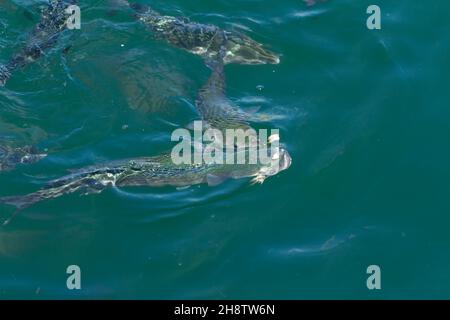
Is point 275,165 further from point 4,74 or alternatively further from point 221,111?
point 4,74

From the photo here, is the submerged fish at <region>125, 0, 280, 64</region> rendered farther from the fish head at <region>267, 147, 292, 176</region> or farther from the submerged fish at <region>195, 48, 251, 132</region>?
the fish head at <region>267, 147, 292, 176</region>

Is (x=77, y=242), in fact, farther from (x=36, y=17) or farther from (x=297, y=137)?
(x=36, y=17)

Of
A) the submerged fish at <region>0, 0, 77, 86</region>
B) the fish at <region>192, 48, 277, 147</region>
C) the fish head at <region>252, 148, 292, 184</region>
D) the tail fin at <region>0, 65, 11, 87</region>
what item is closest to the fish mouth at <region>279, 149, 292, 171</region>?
the fish head at <region>252, 148, 292, 184</region>

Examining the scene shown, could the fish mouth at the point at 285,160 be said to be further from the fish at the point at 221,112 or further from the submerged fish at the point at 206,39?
Answer: the submerged fish at the point at 206,39

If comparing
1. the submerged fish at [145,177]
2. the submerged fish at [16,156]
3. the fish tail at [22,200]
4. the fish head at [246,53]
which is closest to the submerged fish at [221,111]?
the fish head at [246,53]
